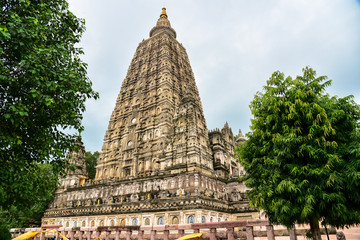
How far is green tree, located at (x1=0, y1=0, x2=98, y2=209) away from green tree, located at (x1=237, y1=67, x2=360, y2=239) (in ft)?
30.7

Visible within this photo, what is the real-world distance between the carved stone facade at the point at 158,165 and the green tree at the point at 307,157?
12.9m

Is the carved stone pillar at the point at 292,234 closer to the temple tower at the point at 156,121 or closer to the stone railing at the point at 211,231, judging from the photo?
the stone railing at the point at 211,231

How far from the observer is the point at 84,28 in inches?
530

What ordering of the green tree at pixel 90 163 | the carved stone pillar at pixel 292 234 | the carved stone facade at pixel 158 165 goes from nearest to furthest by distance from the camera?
the carved stone pillar at pixel 292 234, the carved stone facade at pixel 158 165, the green tree at pixel 90 163

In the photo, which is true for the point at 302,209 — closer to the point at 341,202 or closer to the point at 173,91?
the point at 341,202

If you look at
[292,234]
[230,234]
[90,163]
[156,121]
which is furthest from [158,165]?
[90,163]

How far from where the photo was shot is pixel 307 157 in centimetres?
1042

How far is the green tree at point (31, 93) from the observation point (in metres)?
9.07

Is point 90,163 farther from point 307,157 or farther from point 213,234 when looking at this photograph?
point 307,157

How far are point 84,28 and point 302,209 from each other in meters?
14.5

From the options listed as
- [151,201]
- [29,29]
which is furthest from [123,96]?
[29,29]

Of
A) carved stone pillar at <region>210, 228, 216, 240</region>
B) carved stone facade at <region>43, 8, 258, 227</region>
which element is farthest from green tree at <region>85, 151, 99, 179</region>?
carved stone pillar at <region>210, 228, 216, 240</region>

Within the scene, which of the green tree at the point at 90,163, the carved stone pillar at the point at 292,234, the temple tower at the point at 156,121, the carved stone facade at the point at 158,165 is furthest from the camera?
the green tree at the point at 90,163

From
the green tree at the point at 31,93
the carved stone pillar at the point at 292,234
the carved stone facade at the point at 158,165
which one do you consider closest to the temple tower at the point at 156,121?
the carved stone facade at the point at 158,165
